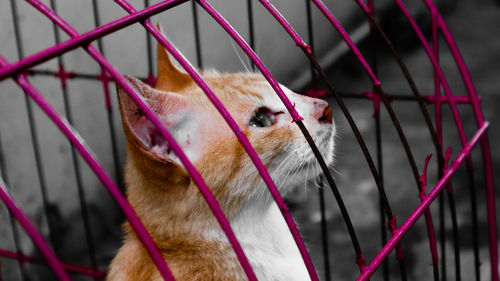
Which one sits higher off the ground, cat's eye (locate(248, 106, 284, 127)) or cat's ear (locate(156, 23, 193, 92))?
cat's ear (locate(156, 23, 193, 92))

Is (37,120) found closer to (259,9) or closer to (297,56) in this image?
(259,9)

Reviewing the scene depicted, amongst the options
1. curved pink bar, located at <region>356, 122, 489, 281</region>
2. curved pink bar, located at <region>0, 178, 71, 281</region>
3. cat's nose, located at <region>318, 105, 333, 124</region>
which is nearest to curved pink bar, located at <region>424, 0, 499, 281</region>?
curved pink bar, located at <region>356, 122, 489, 281</region>

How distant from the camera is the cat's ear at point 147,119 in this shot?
0.60m

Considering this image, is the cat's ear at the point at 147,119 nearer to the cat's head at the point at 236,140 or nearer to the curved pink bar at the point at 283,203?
the cat's head at the point at 236,140

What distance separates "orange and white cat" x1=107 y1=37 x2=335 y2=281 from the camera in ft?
2.47

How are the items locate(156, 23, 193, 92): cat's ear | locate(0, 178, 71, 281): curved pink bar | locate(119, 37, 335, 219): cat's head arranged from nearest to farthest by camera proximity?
locate(0, 178, 71, 281): curved pink bar
locate(119, 37, 335, 219): cat's head
locate(156, 23, 193, 92): cat's ear

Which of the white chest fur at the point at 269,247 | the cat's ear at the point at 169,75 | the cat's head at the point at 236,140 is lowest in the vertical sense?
the white chest fur at the point at 269,247

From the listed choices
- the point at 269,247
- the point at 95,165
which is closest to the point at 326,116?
the point at 269,247

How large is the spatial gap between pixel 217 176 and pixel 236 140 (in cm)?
5

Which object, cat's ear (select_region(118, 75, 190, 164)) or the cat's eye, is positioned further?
the cat's eye

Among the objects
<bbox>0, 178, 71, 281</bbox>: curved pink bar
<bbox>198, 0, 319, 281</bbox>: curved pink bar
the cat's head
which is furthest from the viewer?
the cat's head

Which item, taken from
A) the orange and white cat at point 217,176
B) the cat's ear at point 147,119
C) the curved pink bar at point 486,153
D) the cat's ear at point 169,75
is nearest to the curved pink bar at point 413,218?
the curved pink bar at point 486,153

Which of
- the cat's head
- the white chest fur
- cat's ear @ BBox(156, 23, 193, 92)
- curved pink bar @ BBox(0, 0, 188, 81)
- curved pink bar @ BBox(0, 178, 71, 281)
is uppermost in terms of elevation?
cat's ear @ BBox(156, 23, 193, 92)

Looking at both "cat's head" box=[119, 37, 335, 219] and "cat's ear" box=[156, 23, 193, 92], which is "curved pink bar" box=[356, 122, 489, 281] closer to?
"cat's head" box=[119, 37, 335, 219]
